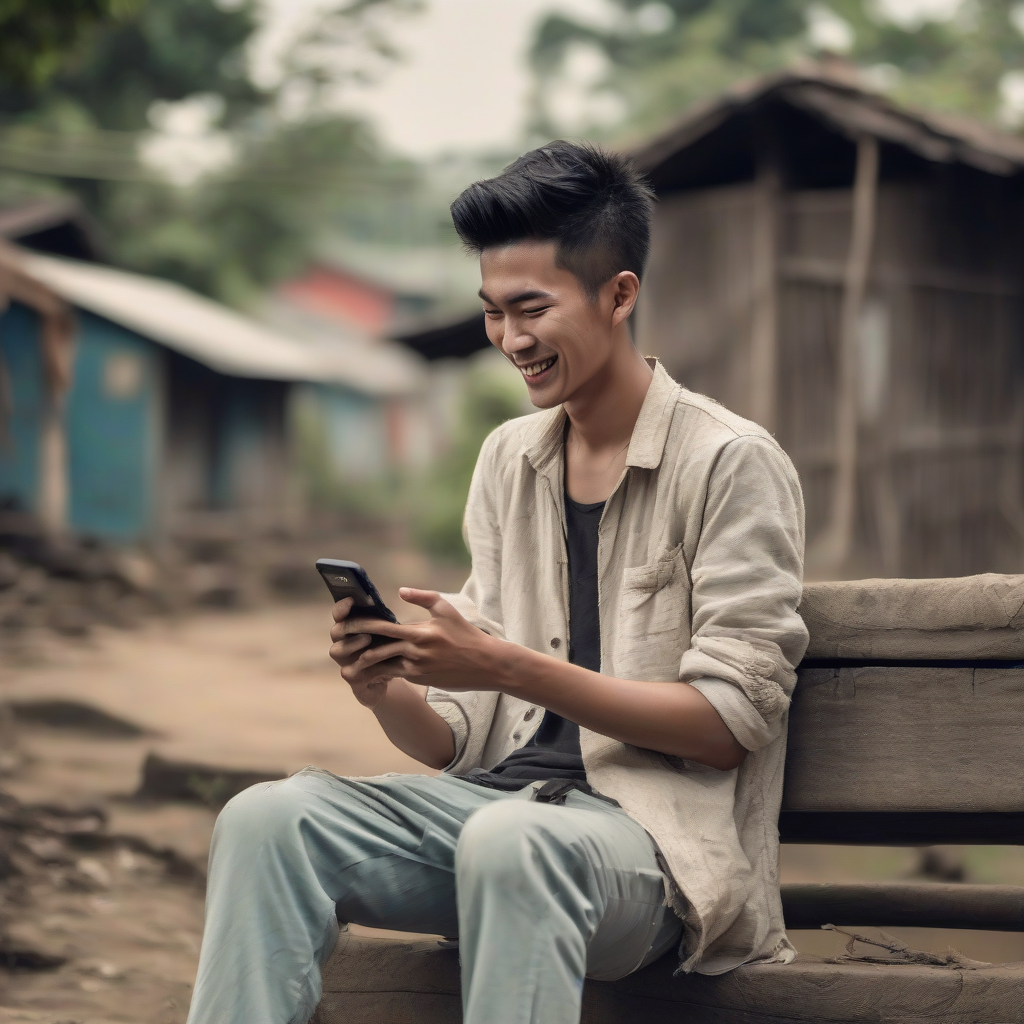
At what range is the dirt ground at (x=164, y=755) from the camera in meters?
3.77

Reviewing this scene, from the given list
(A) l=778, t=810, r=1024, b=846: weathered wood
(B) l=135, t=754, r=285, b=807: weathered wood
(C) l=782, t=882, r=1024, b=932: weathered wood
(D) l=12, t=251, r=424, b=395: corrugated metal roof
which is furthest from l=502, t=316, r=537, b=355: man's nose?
(D) l=12, t=251, r=424, b=395: corrugated metal roof

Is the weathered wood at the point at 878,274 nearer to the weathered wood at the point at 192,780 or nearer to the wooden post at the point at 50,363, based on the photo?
the weathered wood at the point at 192,780

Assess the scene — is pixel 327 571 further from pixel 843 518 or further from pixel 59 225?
pixel 59 225

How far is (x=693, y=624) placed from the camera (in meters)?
2.13

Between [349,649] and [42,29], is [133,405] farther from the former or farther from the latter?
[349,649]

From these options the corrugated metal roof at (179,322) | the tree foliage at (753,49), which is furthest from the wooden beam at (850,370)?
the tree foliage at (753,49)

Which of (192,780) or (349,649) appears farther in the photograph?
(192,780)

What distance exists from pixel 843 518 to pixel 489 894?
7168 mm

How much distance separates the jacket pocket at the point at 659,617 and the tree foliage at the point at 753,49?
17.5 meters

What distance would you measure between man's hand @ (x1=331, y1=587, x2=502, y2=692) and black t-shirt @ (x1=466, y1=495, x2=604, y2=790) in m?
0.33

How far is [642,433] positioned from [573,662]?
16.9 inches

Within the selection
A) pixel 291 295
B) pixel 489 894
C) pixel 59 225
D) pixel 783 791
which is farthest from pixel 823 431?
pixel 291 295

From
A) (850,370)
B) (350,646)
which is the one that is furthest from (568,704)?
(850,370)

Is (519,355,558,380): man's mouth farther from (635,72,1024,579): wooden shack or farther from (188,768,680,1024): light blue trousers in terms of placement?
(635,72,1024,579): wooden shack
